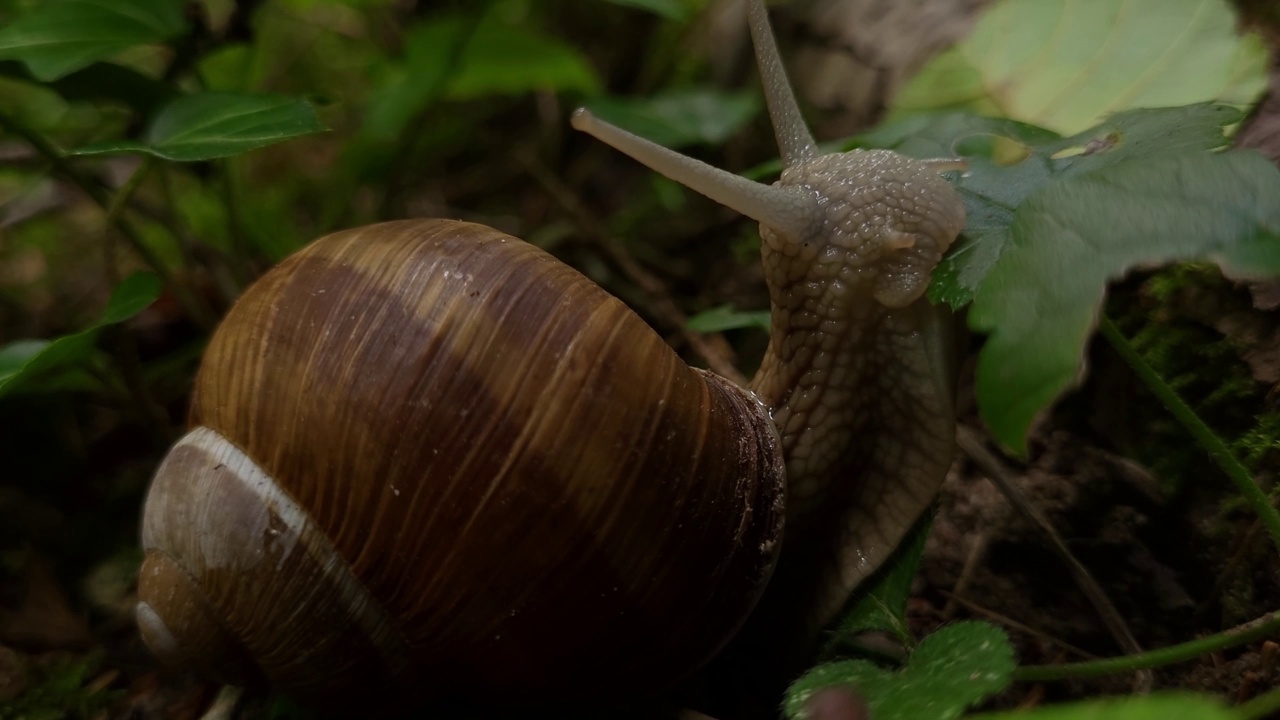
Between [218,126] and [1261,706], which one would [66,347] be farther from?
[1261,706]

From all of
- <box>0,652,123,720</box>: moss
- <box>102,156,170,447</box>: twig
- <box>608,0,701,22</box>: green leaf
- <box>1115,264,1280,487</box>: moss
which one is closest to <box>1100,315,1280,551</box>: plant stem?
<box>1115,264,1280,487</box>: moss

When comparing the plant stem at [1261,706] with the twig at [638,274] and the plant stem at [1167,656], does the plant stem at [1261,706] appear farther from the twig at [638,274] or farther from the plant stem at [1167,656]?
the twig at [638,274]

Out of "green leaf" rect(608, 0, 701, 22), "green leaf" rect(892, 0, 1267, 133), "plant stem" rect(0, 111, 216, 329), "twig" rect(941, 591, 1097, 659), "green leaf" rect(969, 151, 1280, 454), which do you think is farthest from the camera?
"green leaf" rect(608, 0, 701, 22)

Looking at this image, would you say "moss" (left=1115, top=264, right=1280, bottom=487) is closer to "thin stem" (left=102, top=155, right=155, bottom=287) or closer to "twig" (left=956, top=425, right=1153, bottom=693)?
"twig" (left=956, top=425, right=1153, bottom=693)

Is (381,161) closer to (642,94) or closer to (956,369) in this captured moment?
(642,94)

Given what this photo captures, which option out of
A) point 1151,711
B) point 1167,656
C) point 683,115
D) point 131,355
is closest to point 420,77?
point 683,115

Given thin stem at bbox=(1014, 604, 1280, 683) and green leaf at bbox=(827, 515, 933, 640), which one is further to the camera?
green leaf at bbox=(827, 515, 933, 640)
